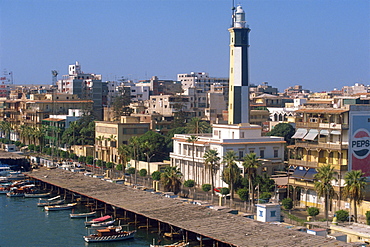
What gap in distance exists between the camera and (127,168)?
96.6 meters

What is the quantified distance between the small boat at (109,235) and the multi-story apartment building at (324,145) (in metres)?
18.8

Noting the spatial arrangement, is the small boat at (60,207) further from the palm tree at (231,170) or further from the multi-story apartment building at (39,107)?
the multi-story apartment building at (39,107)

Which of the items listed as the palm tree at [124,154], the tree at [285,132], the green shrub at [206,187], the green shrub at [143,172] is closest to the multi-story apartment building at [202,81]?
the tree at [285,132]

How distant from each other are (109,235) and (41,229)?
949cm

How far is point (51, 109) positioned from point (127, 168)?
4968cm

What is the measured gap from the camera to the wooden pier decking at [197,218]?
4691 centimetres

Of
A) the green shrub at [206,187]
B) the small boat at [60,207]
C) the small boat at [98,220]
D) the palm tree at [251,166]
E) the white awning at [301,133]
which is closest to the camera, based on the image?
the small boat at [98,220]

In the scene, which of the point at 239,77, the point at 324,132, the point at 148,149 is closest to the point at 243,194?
the point at 324,132

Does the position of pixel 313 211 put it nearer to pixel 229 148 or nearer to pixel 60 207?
pixel 229 148

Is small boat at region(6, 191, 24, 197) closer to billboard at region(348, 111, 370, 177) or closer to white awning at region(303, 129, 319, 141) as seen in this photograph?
white awning at region(303, 129, 319, 141)

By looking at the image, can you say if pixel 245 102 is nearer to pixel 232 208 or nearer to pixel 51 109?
pixel 232 208

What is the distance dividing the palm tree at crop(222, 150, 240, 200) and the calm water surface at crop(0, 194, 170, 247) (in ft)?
41.3

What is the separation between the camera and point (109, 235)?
57344mm

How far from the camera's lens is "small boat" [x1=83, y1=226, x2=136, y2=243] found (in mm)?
56938
